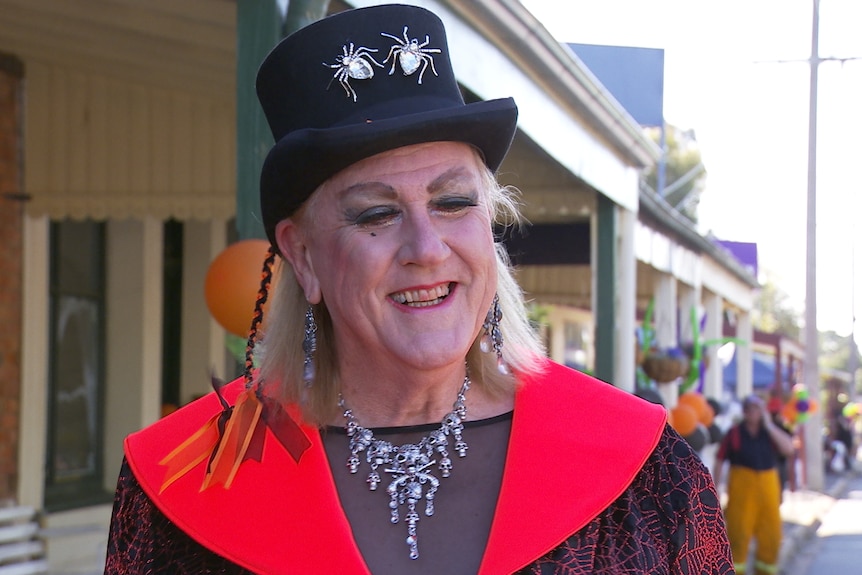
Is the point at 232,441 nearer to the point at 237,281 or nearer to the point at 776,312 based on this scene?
the point at 237,281

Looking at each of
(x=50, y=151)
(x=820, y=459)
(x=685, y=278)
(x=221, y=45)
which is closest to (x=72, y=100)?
(x=50, y=151)

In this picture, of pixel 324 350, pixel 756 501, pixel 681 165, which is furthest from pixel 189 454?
pixel 681 165

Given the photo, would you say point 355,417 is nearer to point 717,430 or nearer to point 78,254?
point 78,254

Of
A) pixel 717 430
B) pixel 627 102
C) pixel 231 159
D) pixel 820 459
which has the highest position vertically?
pixel 627 102

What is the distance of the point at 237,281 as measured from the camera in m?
3.45

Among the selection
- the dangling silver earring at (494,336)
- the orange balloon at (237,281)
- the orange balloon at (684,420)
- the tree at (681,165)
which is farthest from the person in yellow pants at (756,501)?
the tree at (681,165)

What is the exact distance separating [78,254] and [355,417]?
5779 mm

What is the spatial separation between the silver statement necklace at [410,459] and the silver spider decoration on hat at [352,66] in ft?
1.93

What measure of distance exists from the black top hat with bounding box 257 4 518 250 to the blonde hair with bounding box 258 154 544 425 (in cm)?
13

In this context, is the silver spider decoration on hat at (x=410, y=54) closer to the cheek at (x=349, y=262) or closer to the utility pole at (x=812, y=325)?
the cheek at (x=349, y=262)

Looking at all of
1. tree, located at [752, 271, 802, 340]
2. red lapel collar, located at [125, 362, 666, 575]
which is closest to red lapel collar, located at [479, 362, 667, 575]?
red lapel collar, located at [125, 362, 666, 575]

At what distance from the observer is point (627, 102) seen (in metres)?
7.88

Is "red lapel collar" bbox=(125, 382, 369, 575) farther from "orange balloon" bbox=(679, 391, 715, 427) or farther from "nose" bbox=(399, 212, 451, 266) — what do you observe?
"orange balloon" bbox=(679, 391, 715, 427)

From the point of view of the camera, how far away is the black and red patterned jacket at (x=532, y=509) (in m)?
1.94
